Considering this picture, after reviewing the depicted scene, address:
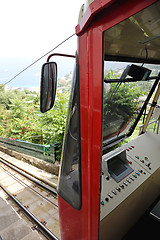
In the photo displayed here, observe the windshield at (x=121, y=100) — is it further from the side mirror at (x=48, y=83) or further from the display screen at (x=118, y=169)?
the side mirror at (x=48, y=83)

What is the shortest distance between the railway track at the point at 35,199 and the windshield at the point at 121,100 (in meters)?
2.26

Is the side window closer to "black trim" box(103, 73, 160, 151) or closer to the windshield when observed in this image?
the windshield

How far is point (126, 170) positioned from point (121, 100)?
103 centimetres

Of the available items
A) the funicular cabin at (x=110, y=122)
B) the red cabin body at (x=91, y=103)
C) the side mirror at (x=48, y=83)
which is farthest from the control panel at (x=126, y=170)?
the side mirror at (x=48, y=83)

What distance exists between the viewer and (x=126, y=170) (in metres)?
2.14

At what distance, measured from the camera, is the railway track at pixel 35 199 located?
3.30m

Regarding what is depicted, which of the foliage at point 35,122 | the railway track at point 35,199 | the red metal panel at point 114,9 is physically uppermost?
the red metal panel at point 114,9

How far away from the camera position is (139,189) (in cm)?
207

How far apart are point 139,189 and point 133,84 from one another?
4.90ft

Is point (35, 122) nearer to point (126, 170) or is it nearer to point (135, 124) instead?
point (135, 124)

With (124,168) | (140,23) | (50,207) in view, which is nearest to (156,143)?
(124,168)

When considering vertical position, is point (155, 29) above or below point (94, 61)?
above

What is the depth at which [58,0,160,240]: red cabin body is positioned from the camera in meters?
0.89

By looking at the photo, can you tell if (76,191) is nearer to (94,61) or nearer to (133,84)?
(94,61)
